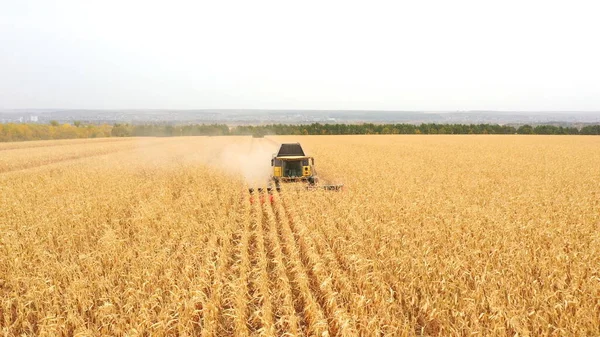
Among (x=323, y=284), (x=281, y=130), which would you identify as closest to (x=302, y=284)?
(x=323, y=284)

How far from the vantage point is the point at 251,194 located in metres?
13.1

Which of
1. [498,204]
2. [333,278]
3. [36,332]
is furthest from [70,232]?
[498,204]

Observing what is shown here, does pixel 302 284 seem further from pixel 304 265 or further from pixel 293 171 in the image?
pixel 293 171

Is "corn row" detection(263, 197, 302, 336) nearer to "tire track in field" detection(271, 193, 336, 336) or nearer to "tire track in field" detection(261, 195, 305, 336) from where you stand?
"tire track in field" detection(261, 195, 305, 336)

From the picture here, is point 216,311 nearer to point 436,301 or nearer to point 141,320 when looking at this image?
point 141,320

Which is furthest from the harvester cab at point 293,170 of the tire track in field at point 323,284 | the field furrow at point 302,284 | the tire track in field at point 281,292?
the tire track in field at point 281,292

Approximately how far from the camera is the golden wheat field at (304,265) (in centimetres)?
477

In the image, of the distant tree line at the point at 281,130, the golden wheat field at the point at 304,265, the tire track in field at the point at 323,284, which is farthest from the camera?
the distant tree line at the point at 281,130

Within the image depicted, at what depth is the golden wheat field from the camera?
15.7ft

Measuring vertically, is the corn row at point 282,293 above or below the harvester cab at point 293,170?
below

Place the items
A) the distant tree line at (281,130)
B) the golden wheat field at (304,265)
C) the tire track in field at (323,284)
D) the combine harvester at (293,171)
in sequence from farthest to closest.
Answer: the distant tree line at (281,130) → the combine harvester at (293,171) → the golden wheat field at (304,265) → the tire track in field at (323,284)

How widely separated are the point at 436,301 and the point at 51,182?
1477 cm

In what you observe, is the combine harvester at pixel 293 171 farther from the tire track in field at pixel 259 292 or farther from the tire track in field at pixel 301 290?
the tire track in field at pixel 259 292

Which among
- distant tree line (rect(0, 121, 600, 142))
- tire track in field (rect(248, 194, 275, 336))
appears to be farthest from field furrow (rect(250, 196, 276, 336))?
distant tree line (rect(0, 121, 600, 142))
